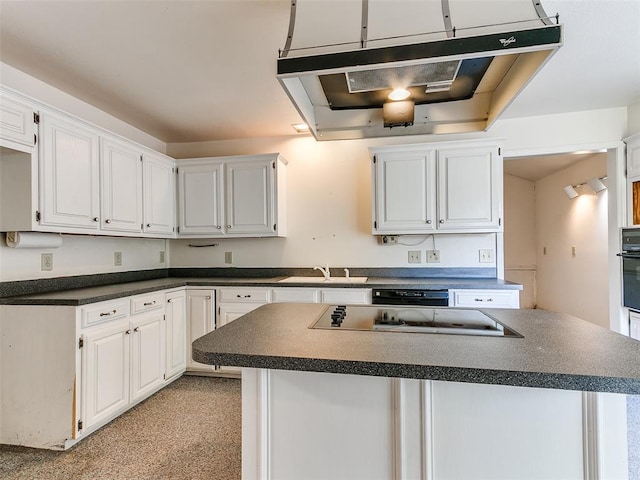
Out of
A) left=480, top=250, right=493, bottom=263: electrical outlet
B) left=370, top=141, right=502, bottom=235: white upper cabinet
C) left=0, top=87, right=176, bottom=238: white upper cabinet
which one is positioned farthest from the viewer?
left=480, top=250, right=493, bottom=263: electrical outlet

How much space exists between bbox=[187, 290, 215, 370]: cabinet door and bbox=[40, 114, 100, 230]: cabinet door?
1.02 metres

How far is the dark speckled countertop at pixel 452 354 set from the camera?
32.5 inches

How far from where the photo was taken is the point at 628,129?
2891 millimetres

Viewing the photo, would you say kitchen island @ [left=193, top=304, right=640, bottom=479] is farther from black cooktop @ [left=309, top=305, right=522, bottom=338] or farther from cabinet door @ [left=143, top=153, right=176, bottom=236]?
cabinet door @ [left=143, top=153, right=176, bottom=236]

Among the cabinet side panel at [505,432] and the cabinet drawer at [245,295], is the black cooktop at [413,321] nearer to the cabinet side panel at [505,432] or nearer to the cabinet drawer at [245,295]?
the cabinet side panel at [505,432]

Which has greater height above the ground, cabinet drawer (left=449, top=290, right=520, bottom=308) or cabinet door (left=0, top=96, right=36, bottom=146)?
cabinet door (left=0, top=96, right=36, bottom=146)

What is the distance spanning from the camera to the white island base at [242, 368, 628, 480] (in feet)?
3.26

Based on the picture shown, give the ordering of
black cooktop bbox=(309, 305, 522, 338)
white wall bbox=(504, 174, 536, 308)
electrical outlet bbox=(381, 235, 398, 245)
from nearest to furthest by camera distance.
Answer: black cooktop bbox=(309, 305, 522, 338), electrical outlet bbox=(381, 235, 398, 245), white wall bbox=(504, 174, 536, 308)

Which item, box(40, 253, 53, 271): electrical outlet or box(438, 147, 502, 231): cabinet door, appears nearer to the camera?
box(40, 253, 53, 271): electrical outlet

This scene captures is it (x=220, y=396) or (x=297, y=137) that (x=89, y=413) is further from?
(x=297, y=137)

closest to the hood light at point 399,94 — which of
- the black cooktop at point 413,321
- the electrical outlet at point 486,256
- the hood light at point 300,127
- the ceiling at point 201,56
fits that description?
the ceiling at point 201,56

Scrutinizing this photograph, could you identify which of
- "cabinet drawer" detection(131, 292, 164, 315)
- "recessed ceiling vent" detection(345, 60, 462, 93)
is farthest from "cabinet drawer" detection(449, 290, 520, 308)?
"cabinet drawer" detection(131, 292, 164, 315)

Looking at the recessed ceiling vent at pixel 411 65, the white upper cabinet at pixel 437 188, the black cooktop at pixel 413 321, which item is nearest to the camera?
the recessed ceiling vent at pixel 411 65

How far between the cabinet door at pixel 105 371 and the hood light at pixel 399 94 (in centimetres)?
220
